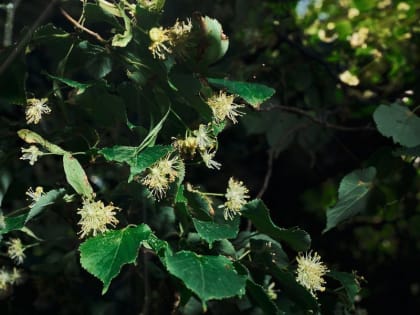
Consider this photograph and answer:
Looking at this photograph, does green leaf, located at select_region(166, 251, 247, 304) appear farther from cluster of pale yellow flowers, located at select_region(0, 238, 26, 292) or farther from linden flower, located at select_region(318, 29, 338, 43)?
linden flower, located at select_region(318, 29, 338, 43)

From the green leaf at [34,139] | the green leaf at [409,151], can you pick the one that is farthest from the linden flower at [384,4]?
the green leaf at [34,139]

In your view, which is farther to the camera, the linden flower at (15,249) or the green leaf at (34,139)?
the linden flower at (15,249)

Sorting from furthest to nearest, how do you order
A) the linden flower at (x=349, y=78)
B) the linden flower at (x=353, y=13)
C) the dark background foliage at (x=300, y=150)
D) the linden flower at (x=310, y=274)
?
1. the linden flower at (x=353, y=13)
2. the linden flower at (x=349, y=78)
3. the dark background foliage at (x=300, y=150)
4. the linden flower at (x=310, y=274)

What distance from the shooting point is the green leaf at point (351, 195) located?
1.13 m

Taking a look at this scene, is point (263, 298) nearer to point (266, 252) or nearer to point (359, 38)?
point (266, 252)

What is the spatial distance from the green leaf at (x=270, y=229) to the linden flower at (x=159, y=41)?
302 millimetres

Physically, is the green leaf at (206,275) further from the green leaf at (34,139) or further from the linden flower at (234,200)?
the green leaf at (34,139)

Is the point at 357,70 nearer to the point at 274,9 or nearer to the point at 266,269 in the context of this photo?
the point at 274,9

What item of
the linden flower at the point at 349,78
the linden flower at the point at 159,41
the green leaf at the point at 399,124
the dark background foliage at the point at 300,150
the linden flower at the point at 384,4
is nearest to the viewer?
the linden flower at the point at 159,41

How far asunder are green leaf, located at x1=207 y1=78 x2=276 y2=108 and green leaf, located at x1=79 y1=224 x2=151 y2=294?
0.27 metres

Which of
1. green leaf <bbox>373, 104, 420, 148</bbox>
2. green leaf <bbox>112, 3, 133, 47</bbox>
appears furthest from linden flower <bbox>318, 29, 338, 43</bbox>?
green leaf <bbox>112, 3, 133, 47</bbox>

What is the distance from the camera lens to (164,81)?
920 millimetres


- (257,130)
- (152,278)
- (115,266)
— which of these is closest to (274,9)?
(257,130)

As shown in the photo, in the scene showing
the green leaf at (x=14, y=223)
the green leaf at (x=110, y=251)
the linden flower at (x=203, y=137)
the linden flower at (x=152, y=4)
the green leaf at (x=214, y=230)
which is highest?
the linden flower at (x=152, y=4)
